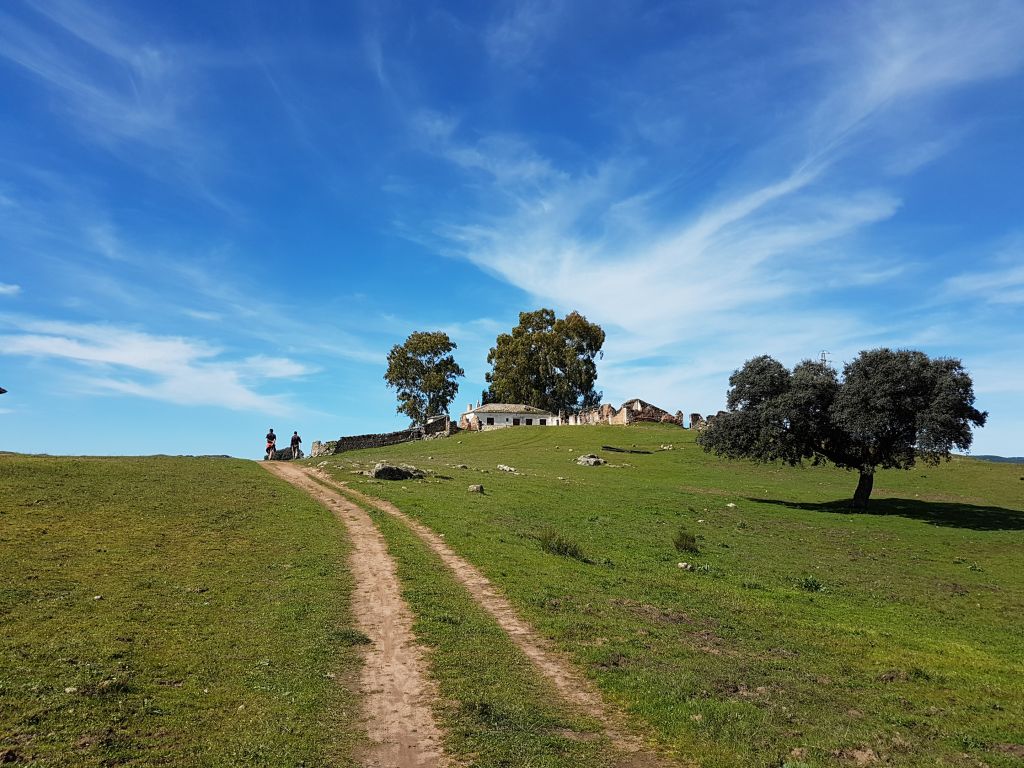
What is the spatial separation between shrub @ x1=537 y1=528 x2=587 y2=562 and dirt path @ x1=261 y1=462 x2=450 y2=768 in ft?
19.6

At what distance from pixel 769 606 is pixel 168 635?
1508 cm

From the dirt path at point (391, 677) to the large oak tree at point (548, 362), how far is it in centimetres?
9296

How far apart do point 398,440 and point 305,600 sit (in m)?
74.3

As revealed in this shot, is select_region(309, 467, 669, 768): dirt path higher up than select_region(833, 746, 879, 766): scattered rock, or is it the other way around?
select_region(309, 467, 669, 768): dirt path

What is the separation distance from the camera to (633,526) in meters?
30.4

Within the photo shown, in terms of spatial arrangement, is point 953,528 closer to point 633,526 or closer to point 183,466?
point 633,526

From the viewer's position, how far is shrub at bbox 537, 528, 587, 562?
906 inches

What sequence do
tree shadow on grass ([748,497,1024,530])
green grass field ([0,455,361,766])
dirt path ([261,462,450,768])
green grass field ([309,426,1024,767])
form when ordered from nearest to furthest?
green grass field ([0,455,361,766]), dirt path ([261,462,450,768]), green grass field ([309,426,1024,767]), tree shadow on grass ([748,497,1024,530])

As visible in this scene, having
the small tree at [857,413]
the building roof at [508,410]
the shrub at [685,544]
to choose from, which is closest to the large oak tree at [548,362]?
the building roof at [508,410]

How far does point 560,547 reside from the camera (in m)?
23.3

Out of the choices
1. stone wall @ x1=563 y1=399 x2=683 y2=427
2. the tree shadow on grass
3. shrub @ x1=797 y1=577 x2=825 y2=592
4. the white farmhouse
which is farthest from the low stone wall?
shrub @ x1=797 y1=577 x2=825 y2=592

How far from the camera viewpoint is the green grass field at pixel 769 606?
10297mm

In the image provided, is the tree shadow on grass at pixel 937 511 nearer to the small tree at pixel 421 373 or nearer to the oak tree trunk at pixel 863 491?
the oak tree trunk at pixel 863 491

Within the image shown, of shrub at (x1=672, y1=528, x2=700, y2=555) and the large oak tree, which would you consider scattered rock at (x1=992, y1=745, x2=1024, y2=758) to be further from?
the large oak tree
